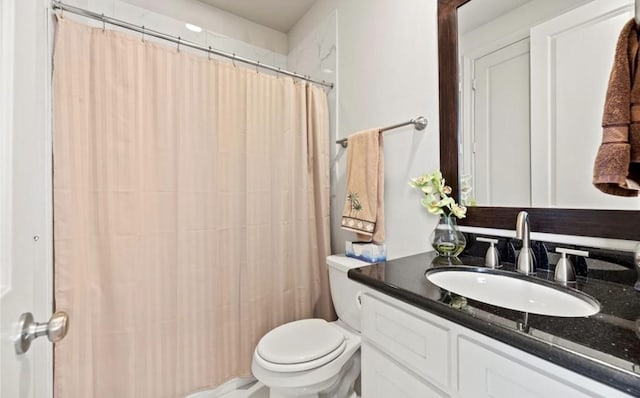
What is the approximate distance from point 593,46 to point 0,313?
4.83ft

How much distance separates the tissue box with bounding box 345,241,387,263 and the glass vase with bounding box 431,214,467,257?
1.17 ft

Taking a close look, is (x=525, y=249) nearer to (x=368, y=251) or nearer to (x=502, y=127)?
(x=502, y=127)

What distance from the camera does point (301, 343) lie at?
1298mm

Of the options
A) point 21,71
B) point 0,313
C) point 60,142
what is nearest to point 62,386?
point 60,142

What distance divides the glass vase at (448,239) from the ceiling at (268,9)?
1.85 metres

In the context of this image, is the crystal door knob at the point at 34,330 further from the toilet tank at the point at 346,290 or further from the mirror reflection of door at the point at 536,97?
the mirror reflection of door at the point at 536,97

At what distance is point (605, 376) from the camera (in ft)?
1.40

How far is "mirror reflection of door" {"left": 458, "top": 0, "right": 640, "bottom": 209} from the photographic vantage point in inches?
32.6

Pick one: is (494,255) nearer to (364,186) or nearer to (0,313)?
(364,186)

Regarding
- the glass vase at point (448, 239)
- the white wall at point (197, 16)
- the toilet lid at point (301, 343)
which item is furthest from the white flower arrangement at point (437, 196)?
the white wall at point (197, 16)

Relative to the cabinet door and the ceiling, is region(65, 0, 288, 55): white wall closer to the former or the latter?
the ceiling

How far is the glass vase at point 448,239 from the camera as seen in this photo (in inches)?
43.1

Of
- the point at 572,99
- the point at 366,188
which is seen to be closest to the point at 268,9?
the point at 366,188

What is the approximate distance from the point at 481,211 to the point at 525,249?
0.24 m
